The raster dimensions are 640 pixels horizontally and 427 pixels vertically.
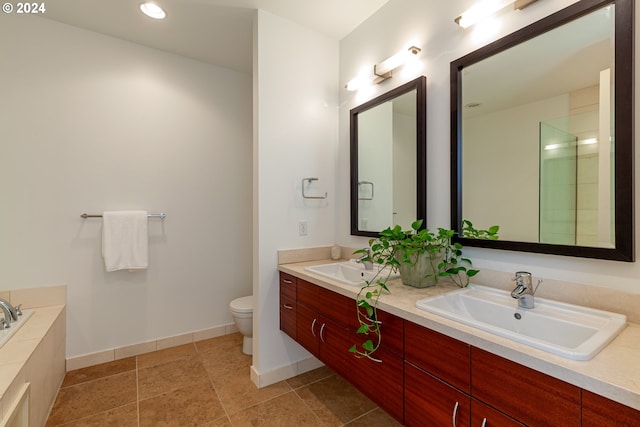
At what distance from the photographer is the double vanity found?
728 millimetres

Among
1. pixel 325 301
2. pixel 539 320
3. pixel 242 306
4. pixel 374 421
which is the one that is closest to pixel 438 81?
pixel 539 320

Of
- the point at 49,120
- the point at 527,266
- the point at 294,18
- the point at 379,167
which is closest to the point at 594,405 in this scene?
the point at 527,266

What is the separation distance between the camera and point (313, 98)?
90.8 inches

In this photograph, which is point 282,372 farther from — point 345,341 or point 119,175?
point 119,175

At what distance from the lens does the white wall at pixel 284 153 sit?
2.06m

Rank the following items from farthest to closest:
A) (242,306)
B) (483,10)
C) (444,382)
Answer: (242,306)
(483,10)
(444,382)

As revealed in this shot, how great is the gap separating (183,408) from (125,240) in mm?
1324

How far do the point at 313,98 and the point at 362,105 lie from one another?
401 mm

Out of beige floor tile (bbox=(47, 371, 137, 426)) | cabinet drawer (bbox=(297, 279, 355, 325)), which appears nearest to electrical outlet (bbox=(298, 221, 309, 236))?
cabinet drawer (bbox=(297, 279, 355, 325))

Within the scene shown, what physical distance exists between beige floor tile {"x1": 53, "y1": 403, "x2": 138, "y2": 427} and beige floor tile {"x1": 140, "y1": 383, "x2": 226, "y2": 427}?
0.05 metres

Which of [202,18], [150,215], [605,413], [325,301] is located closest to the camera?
[605,413]

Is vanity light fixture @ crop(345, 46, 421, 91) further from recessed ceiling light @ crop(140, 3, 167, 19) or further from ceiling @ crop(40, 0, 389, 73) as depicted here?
recessed ceiling light @ crop(140, 3, 167, 19)

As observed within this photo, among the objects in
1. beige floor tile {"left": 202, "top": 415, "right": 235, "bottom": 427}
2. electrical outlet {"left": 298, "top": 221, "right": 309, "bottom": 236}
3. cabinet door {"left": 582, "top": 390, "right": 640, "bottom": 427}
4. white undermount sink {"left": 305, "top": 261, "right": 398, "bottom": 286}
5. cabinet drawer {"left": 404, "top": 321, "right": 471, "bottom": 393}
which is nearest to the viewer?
cabinet door {"left": 582, "top": 390, "right": 640, "bottom": 427}

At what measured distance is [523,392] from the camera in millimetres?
825
